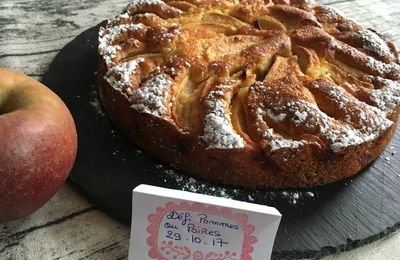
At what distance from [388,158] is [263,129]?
0.44 m

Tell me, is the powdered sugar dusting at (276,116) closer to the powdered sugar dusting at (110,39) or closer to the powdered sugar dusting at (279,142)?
the powdered sugar dusting at (279,142)

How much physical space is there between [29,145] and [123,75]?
0.42 meters

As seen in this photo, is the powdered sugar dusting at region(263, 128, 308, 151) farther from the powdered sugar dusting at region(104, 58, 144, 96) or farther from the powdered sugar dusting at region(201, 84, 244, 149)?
the powdered sugar dusting at region(104, 58, 144, 96)

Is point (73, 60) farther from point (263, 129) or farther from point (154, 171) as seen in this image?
point (263, 129)

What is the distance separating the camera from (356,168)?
1.38 meters

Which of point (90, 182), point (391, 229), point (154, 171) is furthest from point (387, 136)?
point (90, 182)

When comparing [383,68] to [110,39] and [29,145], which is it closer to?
[110,39]

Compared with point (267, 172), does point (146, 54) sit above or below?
above

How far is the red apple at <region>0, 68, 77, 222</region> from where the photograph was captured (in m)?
1.05

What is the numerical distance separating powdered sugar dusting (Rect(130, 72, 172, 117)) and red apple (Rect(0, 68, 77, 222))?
21 cm

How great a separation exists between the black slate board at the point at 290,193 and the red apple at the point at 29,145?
144 millimetres

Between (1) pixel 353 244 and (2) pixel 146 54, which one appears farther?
(2) pixel 146 54

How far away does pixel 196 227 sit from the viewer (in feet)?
3.22

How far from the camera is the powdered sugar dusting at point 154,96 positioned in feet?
4.35
